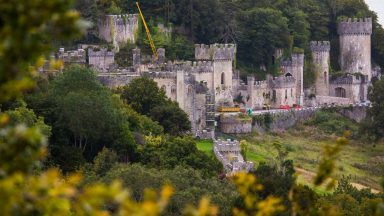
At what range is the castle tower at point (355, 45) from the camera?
73250mm

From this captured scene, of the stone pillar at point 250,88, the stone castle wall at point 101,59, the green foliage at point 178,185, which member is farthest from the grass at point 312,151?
the green foliage at point 178,185

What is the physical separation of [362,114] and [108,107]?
28838 millimetres

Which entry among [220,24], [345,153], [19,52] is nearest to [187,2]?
[220,24]

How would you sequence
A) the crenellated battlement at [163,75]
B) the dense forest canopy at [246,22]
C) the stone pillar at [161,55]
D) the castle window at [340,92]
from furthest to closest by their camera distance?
the castle window at [340,92]
the dense forest canopy at [246,22]
the stone pillar at [161,55]
the crenellated battlement at [163,75]

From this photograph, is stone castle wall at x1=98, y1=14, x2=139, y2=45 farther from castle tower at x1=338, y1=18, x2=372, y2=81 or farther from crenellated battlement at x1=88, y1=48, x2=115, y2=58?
castle tower at x1=338, y1=18, x2=372, y2=81

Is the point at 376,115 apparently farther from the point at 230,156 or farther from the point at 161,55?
the point at 230,156

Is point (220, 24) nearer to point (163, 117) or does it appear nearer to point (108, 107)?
point (163, 117)

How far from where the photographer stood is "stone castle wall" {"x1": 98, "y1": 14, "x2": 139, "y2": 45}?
59888 millimetres

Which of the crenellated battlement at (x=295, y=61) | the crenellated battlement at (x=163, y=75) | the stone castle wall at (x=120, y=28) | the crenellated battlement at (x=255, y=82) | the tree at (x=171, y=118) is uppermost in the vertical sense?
the stone castle wall at (x=120, y=28)

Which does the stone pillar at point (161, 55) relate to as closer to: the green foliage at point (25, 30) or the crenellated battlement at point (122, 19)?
the crenellated battlement at point (122, 19)

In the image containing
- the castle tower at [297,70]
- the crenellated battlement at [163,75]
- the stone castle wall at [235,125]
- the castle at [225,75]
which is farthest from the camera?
the castle tower at [297,70]

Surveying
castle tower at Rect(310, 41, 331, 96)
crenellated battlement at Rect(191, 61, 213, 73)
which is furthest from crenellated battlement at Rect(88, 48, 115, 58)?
castle tower at Rect(310, 41, 331, 96)

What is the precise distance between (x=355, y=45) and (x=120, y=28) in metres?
20.2

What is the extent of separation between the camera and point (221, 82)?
194 ft
